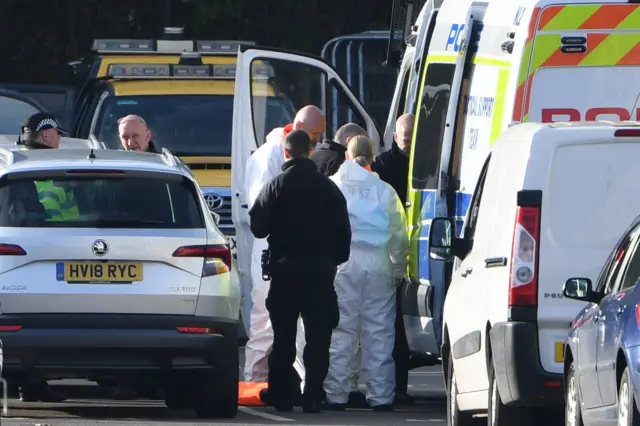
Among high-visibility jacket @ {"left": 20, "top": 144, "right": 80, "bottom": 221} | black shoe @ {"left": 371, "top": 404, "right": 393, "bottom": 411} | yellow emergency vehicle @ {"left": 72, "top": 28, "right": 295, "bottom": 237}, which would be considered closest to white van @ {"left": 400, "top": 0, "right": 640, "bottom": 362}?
black shoe @ {"left": 371, "top": 404, "right": 393, "bottom": 411}

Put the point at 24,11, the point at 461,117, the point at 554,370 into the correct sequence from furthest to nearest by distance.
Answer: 1. the point at 24,11
2. the point at 461,117
3. the point at 554,370

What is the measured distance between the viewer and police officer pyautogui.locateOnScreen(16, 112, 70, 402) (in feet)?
40.8

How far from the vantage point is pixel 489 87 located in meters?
12.7

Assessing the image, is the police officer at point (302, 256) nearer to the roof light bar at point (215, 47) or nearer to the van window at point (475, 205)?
the van window at point (475, 205)

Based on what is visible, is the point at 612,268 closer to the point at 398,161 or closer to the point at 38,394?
the point at 38,394

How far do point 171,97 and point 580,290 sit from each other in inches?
417

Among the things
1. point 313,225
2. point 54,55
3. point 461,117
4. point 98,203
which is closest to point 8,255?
point 98,203

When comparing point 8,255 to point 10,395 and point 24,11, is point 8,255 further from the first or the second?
point 24,11

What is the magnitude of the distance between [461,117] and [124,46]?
295 inches

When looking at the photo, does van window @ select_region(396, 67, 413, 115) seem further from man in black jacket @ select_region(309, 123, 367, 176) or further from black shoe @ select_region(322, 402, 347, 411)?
black shoe @ select_region(322, 402, 347, 411)

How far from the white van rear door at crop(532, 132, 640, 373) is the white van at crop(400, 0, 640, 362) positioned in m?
2.06

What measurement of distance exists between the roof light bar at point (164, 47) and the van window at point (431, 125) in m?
6.25

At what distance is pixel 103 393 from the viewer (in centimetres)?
1459

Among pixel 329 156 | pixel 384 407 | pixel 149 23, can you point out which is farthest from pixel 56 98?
pixel 384 407
